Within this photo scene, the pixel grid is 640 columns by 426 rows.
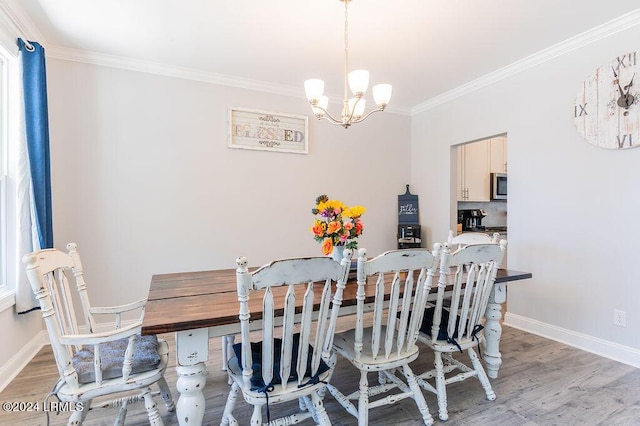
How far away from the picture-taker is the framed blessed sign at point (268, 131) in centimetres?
356

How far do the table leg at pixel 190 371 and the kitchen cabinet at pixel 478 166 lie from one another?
13.1 ft

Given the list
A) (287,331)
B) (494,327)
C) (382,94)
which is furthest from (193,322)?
(494,327)

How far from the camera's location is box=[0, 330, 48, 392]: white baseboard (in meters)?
2.20

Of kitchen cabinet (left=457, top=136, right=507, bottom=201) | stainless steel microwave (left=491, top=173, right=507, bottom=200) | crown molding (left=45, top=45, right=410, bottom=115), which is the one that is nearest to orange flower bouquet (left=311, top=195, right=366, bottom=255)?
→ crown molding (left=45, top=45, right=410, bottom=115)

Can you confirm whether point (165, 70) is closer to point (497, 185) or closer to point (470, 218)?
point (470, 218)

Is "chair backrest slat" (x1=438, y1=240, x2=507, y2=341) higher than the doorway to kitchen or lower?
lower

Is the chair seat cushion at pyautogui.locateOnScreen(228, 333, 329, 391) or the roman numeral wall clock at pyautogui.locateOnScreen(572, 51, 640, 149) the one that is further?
the roman numeral wall clock at pyautogui.locateOnScreen(572, 51, 640, 149)

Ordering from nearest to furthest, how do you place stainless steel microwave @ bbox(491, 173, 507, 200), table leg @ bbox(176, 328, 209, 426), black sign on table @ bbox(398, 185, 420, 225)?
table leg @ bbox(176, 328, 209, 426) < black sign on table @ bbox(398, 185, 420, 225) < stainless steel microwave @ bbox(491, 173, 507, 200)

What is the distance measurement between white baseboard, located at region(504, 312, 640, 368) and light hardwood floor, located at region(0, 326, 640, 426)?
0.08m

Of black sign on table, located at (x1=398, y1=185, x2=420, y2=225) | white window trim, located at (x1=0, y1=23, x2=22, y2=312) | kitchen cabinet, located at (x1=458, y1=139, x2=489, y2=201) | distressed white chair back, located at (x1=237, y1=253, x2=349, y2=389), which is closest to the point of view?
distressed white chair back, located at (x1=237, y1=253, x2=349, y2=389)

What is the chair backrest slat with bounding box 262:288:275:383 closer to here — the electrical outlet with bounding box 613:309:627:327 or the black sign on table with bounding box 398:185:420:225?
the electrical outlet with bounding box 613:309:627:327

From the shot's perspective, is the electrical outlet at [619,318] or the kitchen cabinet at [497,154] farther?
the kitchen cabinet at [497,154]

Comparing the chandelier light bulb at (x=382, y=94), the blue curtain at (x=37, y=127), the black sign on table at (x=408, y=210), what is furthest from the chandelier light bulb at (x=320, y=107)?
Result: the black sign on table at (x=408, y=210)

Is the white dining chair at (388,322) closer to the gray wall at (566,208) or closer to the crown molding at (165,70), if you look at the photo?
the gray wall at (566,208)
